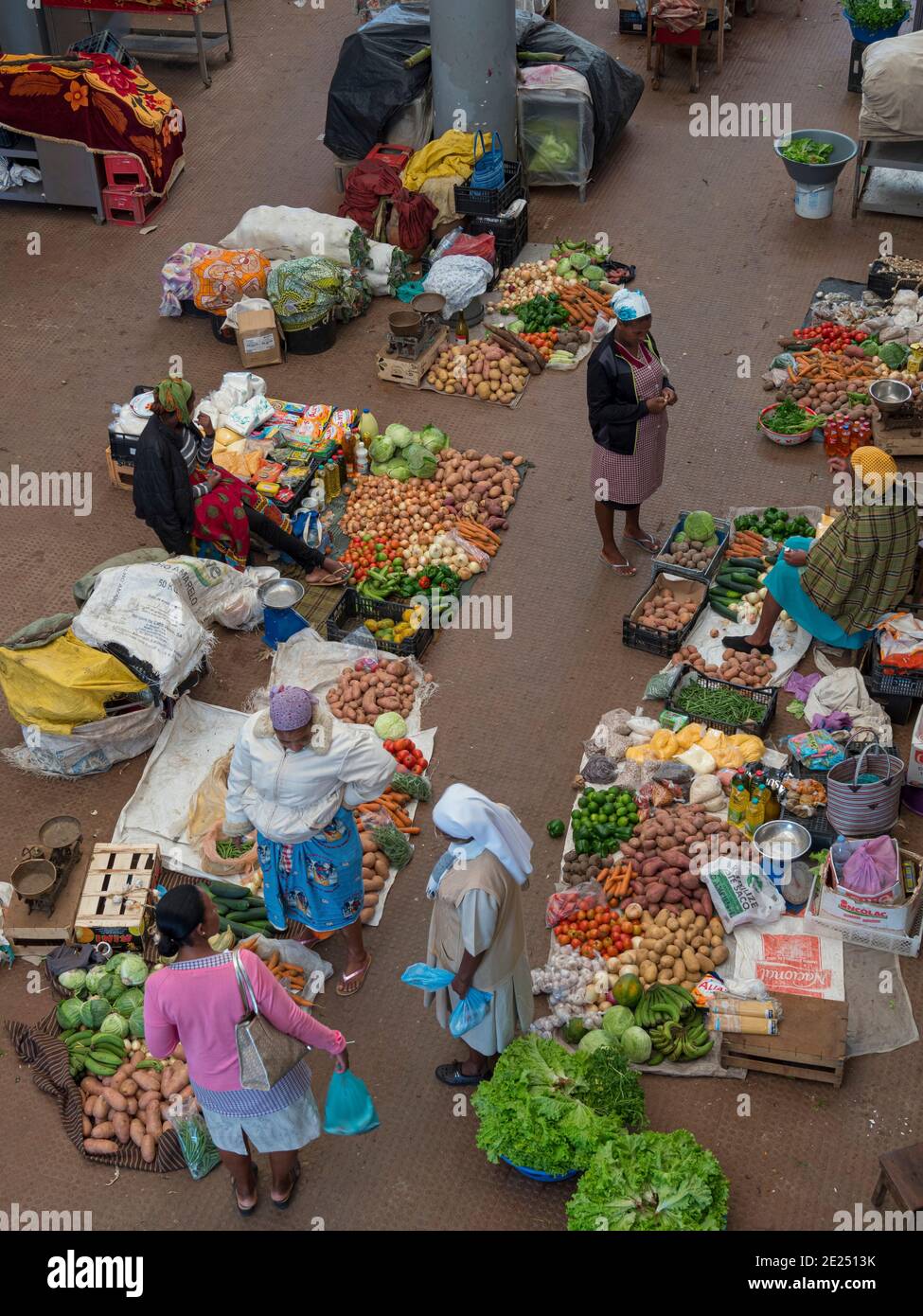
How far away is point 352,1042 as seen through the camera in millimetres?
6059

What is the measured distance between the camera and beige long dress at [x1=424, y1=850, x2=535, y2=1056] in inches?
195

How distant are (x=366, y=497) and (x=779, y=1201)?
4.89 meters

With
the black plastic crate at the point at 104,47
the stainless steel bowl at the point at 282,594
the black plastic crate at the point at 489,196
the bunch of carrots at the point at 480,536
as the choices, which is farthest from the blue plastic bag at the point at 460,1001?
the black plastic crate at the point at 104,47

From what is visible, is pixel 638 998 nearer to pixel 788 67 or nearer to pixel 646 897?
pixel 646 897

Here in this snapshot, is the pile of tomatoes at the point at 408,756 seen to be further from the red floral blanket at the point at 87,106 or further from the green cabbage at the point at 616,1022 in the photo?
the red floral blanket at the point at 87,106

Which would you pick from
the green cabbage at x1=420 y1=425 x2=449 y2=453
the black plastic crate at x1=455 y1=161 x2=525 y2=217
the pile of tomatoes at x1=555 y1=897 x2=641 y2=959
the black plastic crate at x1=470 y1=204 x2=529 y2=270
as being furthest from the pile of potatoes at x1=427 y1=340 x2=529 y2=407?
the pile of tomatoes at x1=555 y1=897 x2=641 y2=959

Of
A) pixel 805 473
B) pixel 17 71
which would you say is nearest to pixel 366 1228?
pixel 805 473

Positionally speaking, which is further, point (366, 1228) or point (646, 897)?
point (646, 897)

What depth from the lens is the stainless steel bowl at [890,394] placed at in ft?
27.6

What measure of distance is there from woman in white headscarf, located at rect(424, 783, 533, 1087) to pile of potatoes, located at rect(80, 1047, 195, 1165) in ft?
4.01

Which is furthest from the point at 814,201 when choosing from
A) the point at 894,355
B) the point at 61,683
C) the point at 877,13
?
the point at 61,683

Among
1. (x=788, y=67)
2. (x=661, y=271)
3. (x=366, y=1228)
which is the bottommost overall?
(x=366, y=1228)

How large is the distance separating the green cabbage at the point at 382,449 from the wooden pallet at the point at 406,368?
0.85 m

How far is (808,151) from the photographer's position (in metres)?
10.9
